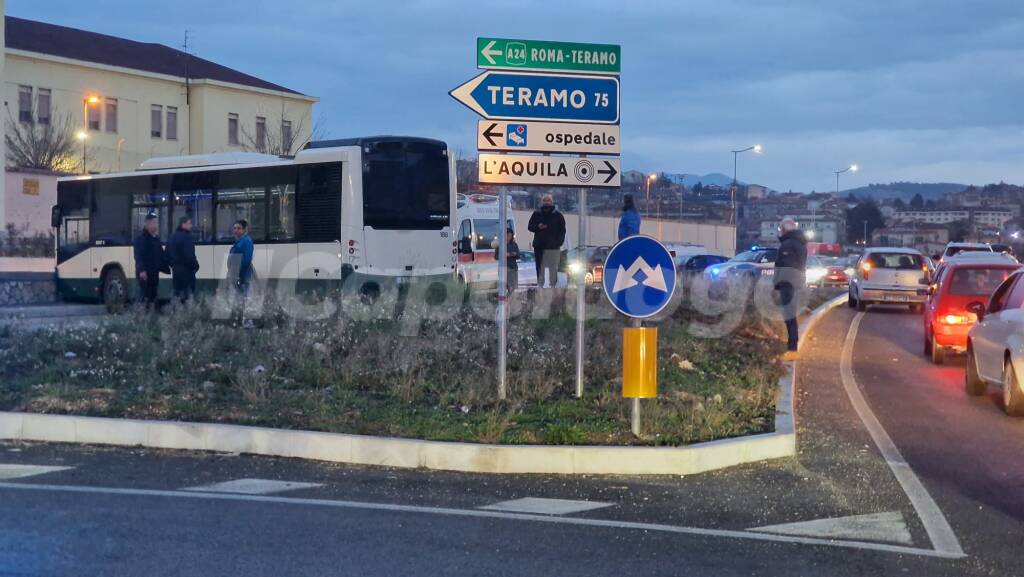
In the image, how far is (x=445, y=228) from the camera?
24484 mm

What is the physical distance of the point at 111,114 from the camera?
59.8 meters

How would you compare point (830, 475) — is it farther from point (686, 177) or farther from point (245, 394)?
point (686, 177)

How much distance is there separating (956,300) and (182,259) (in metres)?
12.4

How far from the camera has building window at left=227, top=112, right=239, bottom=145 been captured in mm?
64000

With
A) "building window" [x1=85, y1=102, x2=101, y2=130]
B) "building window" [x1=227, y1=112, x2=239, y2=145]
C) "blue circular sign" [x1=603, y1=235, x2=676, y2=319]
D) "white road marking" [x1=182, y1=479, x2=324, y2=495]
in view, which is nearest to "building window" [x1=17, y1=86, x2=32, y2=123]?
"building window" [x1=85, y1=102, x2=101, y2=130]

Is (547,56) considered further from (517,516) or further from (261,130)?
(261,130)

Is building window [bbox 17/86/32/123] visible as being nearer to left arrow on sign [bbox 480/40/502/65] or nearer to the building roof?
the building roof

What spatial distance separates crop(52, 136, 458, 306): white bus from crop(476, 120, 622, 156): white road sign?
12135 mm

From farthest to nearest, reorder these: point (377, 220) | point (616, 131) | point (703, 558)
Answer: point (377, 220) → point (616, 131) → point (703, 558)

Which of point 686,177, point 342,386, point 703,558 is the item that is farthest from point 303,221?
point 686,177

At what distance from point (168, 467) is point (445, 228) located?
1549 cm


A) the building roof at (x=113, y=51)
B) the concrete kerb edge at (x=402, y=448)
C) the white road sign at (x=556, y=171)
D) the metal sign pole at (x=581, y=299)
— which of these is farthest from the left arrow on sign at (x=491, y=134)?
the building roof at (x=113, y=51)

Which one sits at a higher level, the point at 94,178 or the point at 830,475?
the point at 94,178

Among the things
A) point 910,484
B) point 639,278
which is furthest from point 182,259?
point 910,484
